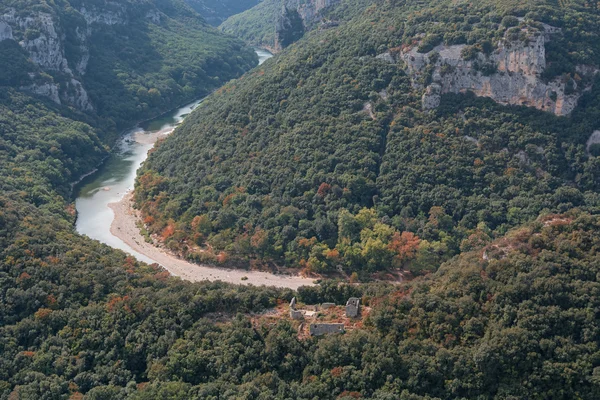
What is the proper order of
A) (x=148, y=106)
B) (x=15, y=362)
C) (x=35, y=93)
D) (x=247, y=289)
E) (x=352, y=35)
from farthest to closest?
(x=148, y=106), (x=35, y=93), (x=352, y=35), (x=247, y=289), (x=15, y=362)

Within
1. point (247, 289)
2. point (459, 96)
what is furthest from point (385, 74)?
point (247, 289)

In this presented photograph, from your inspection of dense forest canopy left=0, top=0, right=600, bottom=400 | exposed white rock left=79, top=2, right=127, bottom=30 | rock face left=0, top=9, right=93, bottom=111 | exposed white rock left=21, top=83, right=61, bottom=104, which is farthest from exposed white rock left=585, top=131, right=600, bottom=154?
exposed white rock left=79, top=2, right=127, bottom=30

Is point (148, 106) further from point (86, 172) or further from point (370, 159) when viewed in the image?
point (370, 159)

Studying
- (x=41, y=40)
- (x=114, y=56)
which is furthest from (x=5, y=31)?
(x=114, y=56)

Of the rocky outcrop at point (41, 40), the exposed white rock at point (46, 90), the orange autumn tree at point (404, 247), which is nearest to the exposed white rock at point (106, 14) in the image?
the rocky outcrop at point (41, 40)

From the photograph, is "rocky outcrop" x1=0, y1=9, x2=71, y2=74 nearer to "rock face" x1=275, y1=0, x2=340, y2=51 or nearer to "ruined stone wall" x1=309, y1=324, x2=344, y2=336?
"rock face" x1=275, y1=0, x2=340, y2=51

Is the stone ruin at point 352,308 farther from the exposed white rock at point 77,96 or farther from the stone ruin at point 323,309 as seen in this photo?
the exposed white rock at point 77,96
